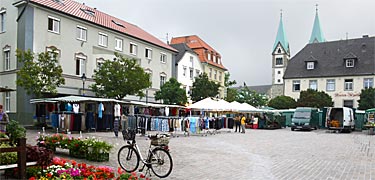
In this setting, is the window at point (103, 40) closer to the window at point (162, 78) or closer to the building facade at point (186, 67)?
the window at point (162, 78)

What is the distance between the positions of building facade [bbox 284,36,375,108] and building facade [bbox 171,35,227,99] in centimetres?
1181

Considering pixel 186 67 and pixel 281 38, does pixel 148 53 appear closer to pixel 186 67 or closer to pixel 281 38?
pixel 186 67

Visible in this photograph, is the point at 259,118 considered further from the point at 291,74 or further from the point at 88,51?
the point at 291,74

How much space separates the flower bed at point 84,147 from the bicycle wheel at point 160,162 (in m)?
2.63

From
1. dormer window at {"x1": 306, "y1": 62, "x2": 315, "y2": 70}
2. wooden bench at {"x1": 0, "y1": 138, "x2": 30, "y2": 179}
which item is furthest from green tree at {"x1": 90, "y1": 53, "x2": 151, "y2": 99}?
dormer window at {"x1": 306, "y1": 62, "x2": 315, "y2": 70}

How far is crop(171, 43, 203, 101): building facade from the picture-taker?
1925 inches

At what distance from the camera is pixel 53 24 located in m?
29.5

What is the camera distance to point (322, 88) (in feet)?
185

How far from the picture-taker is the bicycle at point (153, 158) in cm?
859

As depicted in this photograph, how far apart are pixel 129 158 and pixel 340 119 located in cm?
3032

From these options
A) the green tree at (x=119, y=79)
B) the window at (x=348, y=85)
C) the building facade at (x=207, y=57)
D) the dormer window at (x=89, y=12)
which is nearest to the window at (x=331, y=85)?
the window at (x=348, y=85)

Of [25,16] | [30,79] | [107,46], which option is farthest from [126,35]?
[30,79]

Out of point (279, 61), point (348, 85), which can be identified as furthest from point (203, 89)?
point (279, 61)

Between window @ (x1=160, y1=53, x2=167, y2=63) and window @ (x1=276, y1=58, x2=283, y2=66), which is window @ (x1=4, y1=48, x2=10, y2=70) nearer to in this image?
window @ (x1=160, y1=53, x2=167, y2=63)
